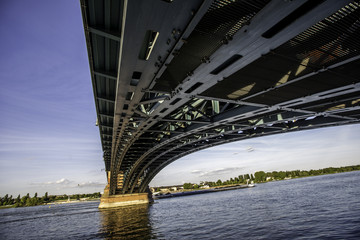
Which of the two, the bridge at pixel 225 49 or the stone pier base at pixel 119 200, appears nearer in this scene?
the bridge at pixel 225 49

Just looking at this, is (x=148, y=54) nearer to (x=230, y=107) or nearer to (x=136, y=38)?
(x=136, y=38)

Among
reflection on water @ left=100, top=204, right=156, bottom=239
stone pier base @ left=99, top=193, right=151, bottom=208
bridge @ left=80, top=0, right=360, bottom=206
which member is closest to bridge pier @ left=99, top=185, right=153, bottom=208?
stone pier base @ left=99, top=193, right=151, bottom=208

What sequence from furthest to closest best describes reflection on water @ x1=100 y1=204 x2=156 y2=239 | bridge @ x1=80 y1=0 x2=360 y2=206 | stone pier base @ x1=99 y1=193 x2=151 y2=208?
1. stone pier base @ x1=99 y1=193 x2=151 y2=208
2. reflection on water @ x1=100 y1=204 x2=156 y2=239
3. bridge @ x1=80 y1=0 x2=360 y2=206

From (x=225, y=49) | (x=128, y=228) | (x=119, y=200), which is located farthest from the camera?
(x=119, y=200)

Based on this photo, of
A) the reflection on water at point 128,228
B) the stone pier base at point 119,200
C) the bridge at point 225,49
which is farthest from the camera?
the stone pier base at point 119,200

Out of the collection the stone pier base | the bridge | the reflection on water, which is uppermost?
the bridge

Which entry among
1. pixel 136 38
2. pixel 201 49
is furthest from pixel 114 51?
pixel 201 49

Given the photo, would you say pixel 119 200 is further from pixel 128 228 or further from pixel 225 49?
pixel 225 49

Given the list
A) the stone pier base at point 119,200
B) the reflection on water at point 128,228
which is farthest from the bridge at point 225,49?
the stone pier base at point 119,200

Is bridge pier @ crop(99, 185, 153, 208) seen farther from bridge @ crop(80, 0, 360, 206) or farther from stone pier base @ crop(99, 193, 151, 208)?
bridge @ crop(80, 0, 360, 206)

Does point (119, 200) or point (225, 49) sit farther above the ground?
point (225, 49)

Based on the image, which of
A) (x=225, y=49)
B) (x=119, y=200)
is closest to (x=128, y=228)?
(x=225, y=49)

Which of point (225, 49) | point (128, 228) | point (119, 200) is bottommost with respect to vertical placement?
point (128, 228)

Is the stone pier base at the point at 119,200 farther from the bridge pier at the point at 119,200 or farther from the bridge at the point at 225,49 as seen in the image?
the bridge at the point at 225,49
